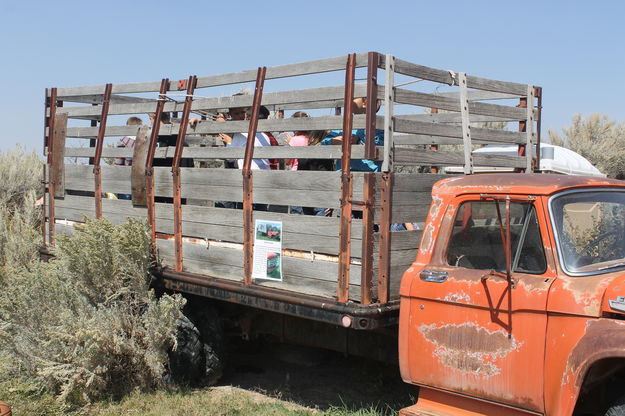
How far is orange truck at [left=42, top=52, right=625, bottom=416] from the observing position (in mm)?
3598

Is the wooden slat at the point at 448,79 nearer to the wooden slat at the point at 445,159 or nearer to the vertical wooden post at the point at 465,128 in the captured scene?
the vertical wooden post at the point at 465,128

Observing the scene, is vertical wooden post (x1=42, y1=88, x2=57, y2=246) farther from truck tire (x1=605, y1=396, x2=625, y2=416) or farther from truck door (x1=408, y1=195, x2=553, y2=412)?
truck tire (x1=605, y1=396, x2=625, y2=416)

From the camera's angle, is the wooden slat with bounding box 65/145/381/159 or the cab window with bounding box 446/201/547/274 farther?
the wooden slat with bounding box 65/145/381/159

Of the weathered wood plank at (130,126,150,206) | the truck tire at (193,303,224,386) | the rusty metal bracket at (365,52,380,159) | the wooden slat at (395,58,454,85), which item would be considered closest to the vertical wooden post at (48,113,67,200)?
the weathered wood plank at (130,126,150,206)

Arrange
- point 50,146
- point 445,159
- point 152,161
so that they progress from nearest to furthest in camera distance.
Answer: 1. point 445,159
2. point 152,161
3. point 50,146

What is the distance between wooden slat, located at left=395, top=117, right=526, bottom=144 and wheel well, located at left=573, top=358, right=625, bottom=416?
2020 millimetres

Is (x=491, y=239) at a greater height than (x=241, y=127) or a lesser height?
lesser

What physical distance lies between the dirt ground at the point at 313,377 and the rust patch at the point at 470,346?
156cm

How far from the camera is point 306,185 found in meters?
4.94

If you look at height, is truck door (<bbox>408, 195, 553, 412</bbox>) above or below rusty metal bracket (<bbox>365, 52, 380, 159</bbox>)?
below

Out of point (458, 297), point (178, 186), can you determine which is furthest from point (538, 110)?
point (178, 186)

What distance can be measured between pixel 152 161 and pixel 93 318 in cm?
155

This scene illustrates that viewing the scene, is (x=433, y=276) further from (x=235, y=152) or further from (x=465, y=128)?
(x=235, y=152)

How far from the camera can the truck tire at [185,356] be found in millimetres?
5930
